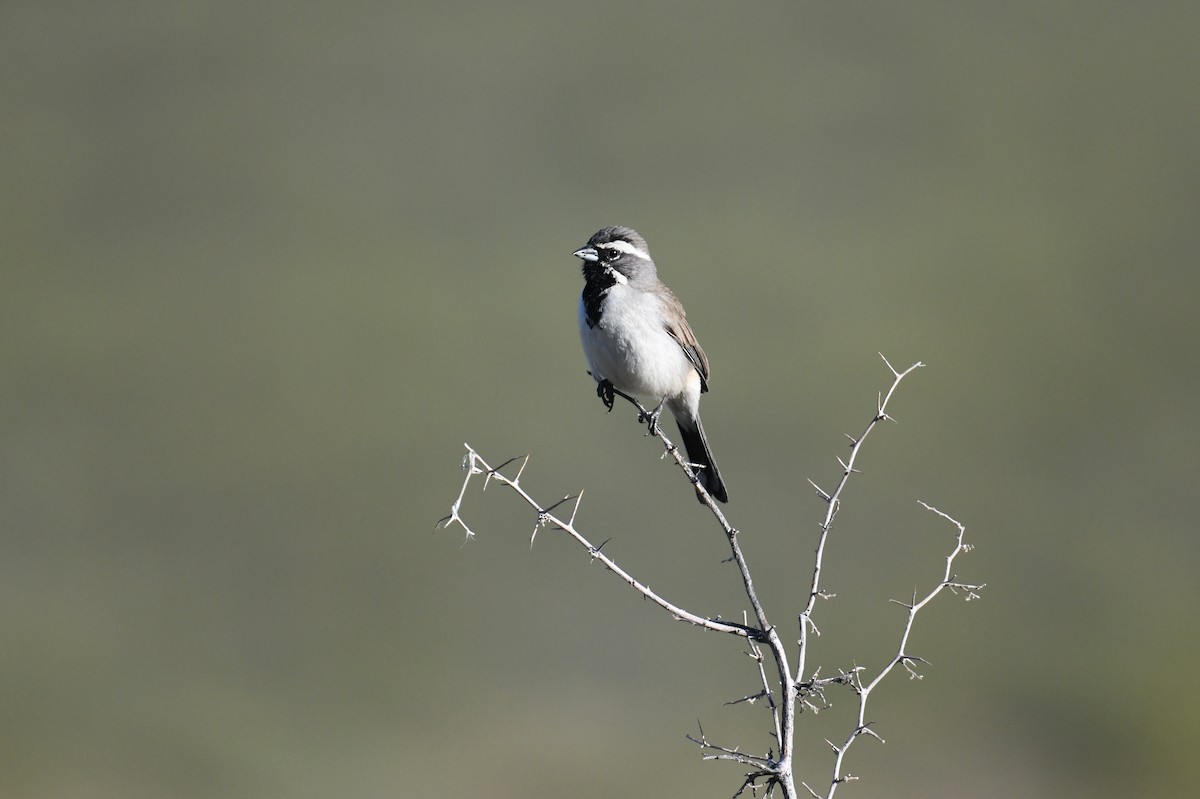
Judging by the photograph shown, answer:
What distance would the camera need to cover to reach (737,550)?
4.11 m

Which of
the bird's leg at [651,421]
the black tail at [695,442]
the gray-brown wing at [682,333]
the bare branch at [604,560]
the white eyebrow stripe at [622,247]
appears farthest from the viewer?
the black tail at [695,442]

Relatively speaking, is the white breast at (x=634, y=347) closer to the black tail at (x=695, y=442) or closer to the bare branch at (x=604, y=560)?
the black tail at (x=695, y=442)

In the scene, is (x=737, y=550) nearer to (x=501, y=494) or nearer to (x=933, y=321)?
(x=501, y=494)

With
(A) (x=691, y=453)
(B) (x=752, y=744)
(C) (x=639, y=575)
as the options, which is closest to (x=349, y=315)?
(C) (x=639, y=575)

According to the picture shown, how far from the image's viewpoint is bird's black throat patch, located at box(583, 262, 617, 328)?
292 inches

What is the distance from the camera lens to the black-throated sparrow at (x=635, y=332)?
290 inches

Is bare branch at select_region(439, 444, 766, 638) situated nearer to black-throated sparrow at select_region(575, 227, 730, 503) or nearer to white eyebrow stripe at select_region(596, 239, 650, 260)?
black-throated sparrow at select_region(575, 227, 730, 503)

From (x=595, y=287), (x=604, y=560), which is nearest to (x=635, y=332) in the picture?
(x=595, y=287)

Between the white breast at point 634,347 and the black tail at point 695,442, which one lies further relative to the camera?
the black tail at point 695,442

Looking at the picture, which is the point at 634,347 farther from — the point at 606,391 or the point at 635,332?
the point at 606,391

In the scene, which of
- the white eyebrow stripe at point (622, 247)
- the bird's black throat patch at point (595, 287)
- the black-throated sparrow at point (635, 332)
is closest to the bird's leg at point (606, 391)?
the black-throated sparrow at point (635, 332)

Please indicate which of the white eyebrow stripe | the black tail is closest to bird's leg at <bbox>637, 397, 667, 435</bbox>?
the black tail

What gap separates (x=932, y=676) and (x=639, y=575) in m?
5.57

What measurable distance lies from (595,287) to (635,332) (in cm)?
38
